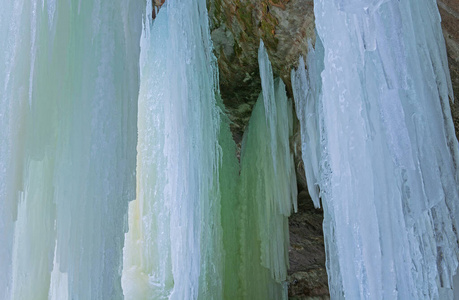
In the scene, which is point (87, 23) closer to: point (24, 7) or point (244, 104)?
point (24, 7)

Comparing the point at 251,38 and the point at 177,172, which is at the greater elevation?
the point at 251,38

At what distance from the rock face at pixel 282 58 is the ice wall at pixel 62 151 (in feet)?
5.36

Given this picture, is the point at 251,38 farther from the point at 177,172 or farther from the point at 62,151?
the point at 62,151

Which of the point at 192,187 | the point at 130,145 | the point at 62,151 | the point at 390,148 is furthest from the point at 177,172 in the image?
the point at 390,148

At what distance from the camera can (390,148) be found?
2496mm

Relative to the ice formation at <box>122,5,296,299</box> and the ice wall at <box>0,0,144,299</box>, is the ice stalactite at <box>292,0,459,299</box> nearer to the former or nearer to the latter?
the ice wall at <box>0,0,144,299</box>

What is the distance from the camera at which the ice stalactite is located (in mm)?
2389

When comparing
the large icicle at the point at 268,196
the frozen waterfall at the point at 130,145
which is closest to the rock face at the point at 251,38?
the large icicle at the point at 268,196

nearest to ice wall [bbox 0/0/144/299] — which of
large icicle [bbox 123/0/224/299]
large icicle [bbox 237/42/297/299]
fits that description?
large icicle [bbox 123/0/224/299]

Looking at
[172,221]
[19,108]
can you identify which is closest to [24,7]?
[19,108]

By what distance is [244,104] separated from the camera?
18.2 ft

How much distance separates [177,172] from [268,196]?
119 centimetres

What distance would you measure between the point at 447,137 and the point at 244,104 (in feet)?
10.2

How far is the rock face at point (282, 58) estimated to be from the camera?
395 cm
